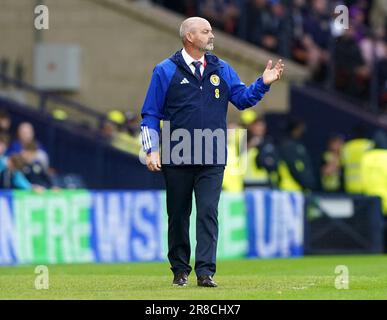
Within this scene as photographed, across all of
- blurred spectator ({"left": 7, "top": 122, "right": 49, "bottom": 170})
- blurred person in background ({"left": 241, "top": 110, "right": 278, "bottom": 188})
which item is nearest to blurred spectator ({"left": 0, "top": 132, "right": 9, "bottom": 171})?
blurred spectator ({"left": 7, "top": 122, "right": 49, "bottom": 170})

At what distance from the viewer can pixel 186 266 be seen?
12.8 metres

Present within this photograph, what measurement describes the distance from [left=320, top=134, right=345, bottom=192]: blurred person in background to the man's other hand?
11.1 meters

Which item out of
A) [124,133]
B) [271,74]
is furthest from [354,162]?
[271,74]

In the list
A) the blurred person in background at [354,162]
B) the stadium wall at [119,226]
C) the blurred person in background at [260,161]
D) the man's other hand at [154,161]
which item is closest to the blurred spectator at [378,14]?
the blurred person in background at [354,162]

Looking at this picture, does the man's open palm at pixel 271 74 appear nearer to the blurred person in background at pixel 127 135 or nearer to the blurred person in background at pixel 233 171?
the blurred person in background at pixel 233 171

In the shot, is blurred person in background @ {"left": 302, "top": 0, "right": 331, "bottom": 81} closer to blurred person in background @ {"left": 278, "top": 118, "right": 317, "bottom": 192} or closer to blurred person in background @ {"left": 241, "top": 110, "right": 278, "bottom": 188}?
blurred person in background @ {"left": 278, "top": 118, "right": 317, "bottom": 192}

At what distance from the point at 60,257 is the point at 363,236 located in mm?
5116

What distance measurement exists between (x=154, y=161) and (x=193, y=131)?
1.45 feet

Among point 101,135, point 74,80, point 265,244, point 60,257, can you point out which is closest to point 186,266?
point 60,257

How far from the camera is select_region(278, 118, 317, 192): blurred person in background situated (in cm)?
2264

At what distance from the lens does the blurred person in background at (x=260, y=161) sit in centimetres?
2214
